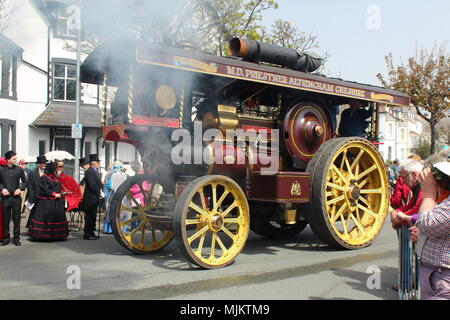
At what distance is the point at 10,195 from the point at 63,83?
1241 cm

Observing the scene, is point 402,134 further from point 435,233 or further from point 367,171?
point 435,233

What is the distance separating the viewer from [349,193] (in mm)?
7414

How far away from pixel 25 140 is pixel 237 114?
14.1m

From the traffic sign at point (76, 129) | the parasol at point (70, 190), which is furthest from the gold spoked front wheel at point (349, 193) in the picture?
the traffic sign at point (76, 129)

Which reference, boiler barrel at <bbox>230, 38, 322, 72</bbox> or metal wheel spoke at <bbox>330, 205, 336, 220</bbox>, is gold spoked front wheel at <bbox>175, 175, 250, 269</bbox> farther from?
boiler barrel at <bbox>230, 38, 322, 72</bbox>

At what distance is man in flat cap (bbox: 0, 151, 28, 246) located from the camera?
8.13 metres

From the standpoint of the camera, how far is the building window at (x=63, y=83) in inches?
778

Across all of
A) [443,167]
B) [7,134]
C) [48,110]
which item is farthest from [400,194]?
[48,110]

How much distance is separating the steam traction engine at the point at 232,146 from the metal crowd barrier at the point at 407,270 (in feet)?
6.90

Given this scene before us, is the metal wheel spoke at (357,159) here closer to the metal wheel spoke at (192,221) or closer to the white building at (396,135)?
the metal wheel spoke at (192,221)

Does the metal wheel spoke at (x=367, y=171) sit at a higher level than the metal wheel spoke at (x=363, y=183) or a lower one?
higher

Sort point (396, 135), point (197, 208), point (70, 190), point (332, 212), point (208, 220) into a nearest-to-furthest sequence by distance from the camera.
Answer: point (197, 208) < point (208, 220) < point (332, 212) < point (70, 190) < point (396, 135)

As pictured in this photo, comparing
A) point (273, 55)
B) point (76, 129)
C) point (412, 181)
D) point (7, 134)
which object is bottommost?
point (412, 181)
